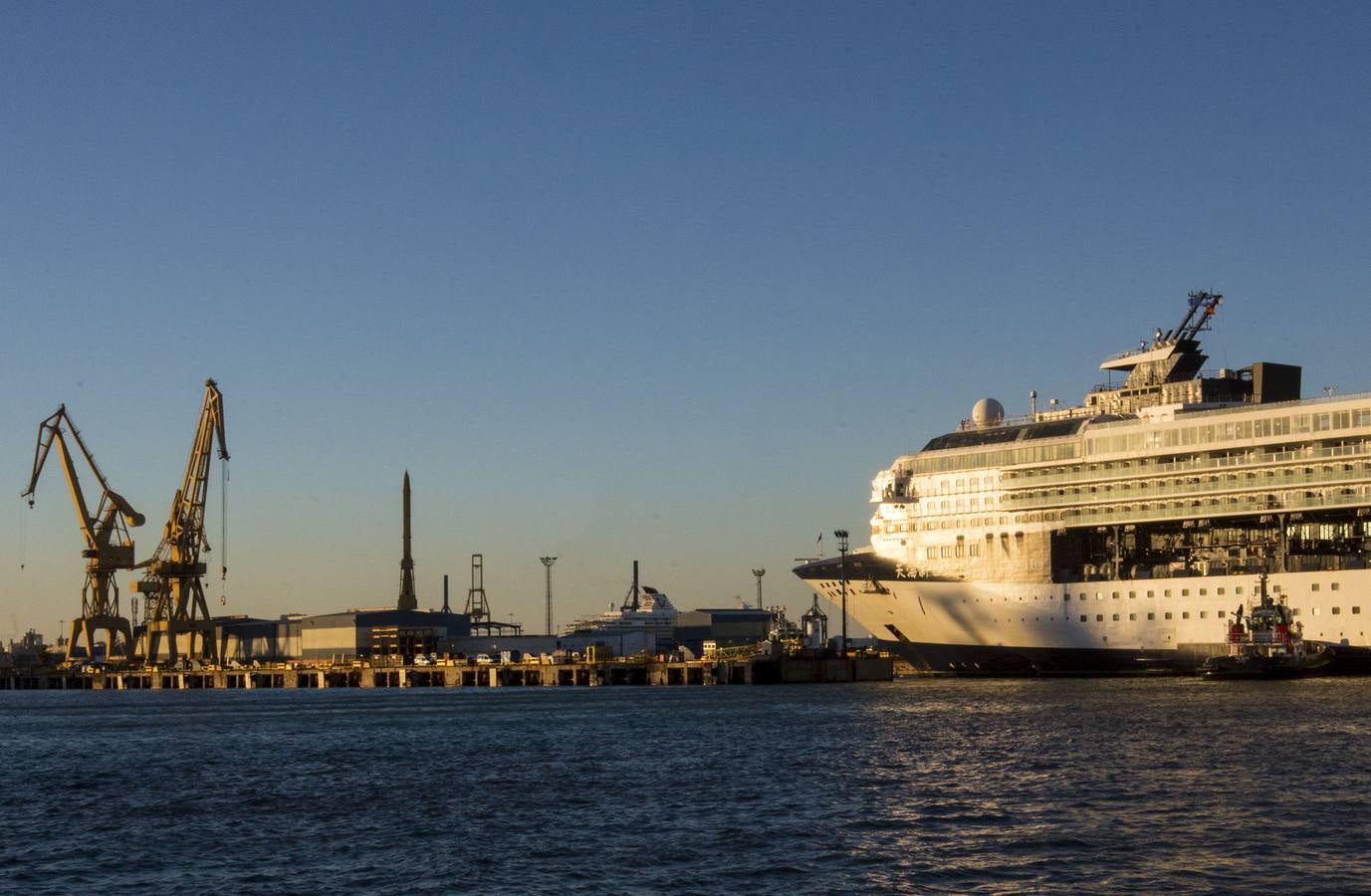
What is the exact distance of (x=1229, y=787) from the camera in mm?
48312

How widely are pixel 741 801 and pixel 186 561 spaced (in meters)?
133

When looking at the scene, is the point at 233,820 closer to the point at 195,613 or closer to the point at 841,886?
the point at 841,886

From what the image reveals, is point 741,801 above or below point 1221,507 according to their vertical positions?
below

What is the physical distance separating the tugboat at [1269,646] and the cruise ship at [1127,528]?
78 cm

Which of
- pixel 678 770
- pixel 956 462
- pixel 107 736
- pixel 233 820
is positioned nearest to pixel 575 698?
pixel 956 462

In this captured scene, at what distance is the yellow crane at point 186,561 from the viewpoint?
6767 inches

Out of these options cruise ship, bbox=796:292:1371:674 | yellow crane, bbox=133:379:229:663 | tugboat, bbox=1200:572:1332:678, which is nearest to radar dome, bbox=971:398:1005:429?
cruise ship, bbox=796:292:1371:674

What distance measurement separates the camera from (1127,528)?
104 m

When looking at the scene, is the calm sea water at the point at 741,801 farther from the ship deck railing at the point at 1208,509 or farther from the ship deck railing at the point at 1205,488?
the ship deck railing at the point at 1205,488

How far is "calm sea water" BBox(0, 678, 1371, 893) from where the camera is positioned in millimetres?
37500

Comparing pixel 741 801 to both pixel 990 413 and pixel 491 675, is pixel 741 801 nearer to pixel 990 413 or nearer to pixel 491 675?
pixel 990 413

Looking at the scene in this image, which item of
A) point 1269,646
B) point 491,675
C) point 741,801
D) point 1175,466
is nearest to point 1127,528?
point 1175,466

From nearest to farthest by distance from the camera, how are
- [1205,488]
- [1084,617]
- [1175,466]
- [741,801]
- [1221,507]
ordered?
1. [741,801]
2. [1221,507]
3. [1084,617]
4. [1205,488]
5. [1175,466]

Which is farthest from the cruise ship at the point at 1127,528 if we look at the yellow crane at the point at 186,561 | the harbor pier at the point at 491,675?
the yellow crane at the point at 186,561
